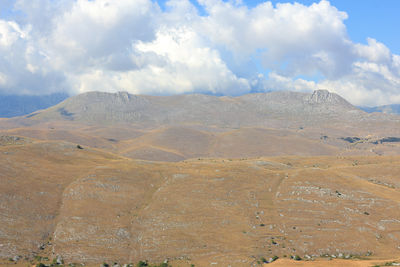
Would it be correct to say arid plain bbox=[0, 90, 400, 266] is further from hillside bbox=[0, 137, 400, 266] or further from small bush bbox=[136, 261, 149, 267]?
small bush bbox=[136, 261, 149, 267]

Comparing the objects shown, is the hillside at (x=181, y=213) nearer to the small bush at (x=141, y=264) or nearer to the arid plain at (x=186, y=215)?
the arid plain at (x=186, y=215)

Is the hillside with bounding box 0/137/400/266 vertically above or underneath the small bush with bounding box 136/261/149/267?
above

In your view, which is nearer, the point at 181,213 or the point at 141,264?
the point at 141,264

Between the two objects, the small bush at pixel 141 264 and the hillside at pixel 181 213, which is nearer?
the small bush at pixel 141 264

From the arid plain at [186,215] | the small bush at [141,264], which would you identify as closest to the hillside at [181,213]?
the arid plain at [186,215]

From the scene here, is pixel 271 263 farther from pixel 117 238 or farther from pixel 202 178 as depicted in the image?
pixel 202 178

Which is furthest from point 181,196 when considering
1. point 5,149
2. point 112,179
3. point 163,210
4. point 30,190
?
point 5,149

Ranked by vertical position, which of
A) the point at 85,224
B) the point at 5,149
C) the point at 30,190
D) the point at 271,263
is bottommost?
the point at 271,263

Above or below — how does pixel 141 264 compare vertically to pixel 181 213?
below

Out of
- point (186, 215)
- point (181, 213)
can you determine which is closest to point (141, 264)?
point (186, 215)

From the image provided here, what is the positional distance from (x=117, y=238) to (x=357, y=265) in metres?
39.5

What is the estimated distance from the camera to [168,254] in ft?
173

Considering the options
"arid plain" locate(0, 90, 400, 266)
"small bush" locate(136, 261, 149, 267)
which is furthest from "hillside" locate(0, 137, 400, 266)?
"small bush" locate(136, 261, 149, 267)

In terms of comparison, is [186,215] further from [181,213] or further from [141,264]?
[141,264]
